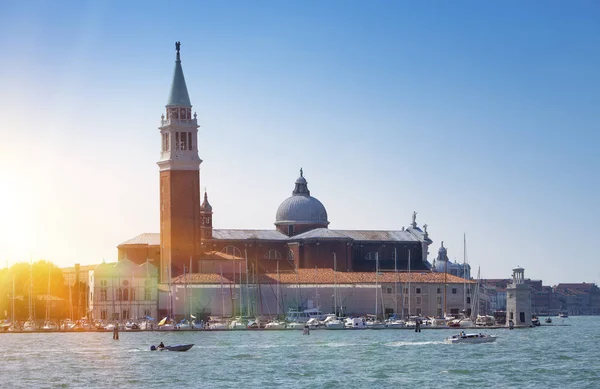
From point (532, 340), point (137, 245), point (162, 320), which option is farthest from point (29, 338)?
point (532, 340)

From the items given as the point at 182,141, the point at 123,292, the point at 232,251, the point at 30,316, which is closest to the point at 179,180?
the point at 182,141

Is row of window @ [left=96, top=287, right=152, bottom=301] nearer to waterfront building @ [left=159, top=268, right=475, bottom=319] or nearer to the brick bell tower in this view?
waterfront building @ [left=159, top=268, right=475, bottom=319]

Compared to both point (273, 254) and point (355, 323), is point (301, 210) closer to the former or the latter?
point (273, 254)

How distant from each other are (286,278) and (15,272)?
88.8 ft

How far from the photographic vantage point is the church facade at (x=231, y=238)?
117500 mm

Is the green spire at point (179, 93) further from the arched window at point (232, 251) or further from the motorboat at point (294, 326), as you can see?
the motorboat at point (294, 326)

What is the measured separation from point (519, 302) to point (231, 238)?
30808 mm

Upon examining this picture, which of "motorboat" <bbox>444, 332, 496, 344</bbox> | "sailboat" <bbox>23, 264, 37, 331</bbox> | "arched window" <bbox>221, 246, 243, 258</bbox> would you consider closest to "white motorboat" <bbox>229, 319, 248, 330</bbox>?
"sailboat" <bbox>23, 264, 37, 331</bbox>

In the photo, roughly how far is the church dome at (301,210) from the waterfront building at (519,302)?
92.8ft

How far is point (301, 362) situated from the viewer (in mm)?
70312

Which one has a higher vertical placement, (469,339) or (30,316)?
(30,316)

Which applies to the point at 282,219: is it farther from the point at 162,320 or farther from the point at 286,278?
the point at 162,320

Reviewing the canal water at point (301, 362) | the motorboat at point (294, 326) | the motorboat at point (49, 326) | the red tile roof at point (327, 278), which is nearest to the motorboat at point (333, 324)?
the motorboat at point (294, 326)

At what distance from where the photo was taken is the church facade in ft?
385
